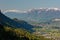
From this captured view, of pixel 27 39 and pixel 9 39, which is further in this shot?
pixel 27 39

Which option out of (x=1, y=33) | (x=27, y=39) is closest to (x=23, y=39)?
(x=27, y=39)

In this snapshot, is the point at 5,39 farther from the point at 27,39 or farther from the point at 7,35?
the point at 27,39

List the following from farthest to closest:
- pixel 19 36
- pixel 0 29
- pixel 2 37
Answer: pixel 19 36
pixel 0 29
pixel 2 37

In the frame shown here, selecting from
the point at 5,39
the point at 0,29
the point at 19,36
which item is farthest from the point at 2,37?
the point at 19,36

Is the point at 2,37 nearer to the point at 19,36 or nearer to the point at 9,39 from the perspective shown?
the point at 9,39

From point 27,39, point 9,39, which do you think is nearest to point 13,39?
point 9,39

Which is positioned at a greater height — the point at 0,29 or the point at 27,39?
the point at 0,29

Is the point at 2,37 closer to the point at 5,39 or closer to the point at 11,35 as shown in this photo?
the point at 5,39

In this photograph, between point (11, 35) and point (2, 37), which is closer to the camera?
point (2, 37)

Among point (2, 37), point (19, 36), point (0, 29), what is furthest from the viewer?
point (19, 36)
